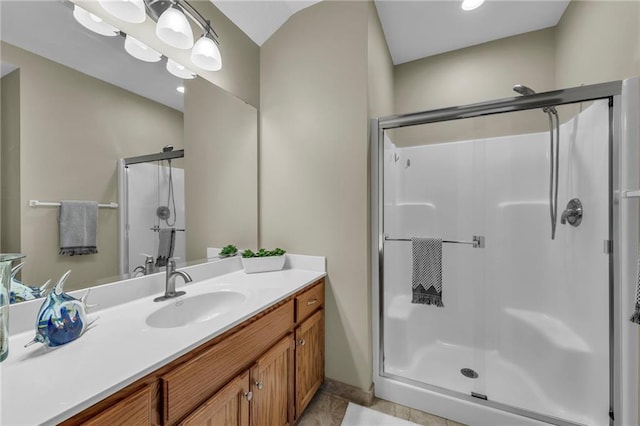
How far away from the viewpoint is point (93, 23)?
3.61 ft

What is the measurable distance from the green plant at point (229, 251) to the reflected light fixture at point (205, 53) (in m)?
1.11

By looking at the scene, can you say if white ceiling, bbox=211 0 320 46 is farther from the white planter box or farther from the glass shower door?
the white planter box

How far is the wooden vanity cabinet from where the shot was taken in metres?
0.68

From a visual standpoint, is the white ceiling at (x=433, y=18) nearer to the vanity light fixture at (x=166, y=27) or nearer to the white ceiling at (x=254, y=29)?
the white ceiling at (x=254, y=29)

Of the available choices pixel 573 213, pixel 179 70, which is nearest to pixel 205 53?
pixel 179 70

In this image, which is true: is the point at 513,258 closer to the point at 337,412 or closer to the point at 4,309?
the point at 337,412

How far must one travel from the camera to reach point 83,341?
801 millimetres

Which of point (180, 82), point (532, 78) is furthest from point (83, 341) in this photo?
point (532, 78)

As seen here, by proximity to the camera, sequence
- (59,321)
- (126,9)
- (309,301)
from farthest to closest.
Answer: (309,301) < (126,9) < (59,321)

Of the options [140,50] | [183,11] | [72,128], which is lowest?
[72,128]

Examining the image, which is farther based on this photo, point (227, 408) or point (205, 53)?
point (205, 53)

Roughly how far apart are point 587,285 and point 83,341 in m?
2.29

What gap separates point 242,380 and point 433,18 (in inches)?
101

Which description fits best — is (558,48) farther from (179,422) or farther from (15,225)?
(15,225)
